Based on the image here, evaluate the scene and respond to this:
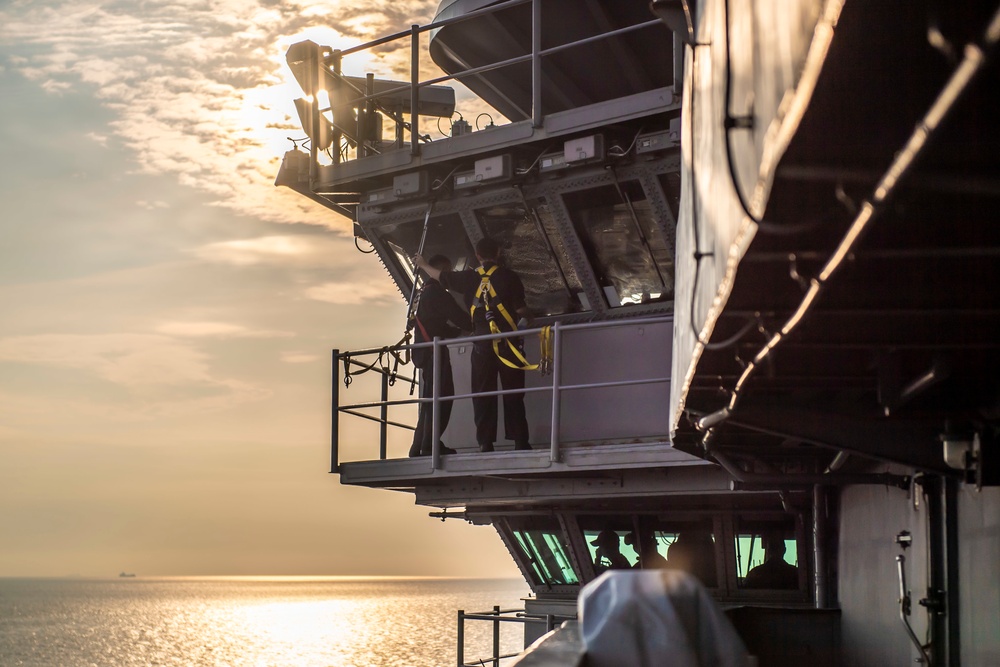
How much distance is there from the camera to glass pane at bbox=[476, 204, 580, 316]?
1312 cm

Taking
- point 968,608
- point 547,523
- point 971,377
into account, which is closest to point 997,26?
point 971,377

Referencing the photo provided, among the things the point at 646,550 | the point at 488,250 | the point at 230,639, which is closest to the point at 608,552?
the point at 646,550

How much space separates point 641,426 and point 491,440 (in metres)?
Answer: 1.71

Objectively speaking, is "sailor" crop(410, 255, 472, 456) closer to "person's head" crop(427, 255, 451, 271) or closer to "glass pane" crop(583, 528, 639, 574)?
"person's head" crop(427, 255, 451, 271)

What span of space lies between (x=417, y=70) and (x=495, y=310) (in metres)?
3.31

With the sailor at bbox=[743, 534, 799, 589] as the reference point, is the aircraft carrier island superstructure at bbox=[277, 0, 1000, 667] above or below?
above

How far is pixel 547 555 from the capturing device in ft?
54.0

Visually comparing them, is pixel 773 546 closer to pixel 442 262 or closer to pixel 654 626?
pixel 442 262

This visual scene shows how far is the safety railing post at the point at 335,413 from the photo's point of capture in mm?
13172

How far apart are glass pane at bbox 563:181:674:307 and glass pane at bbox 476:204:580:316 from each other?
48cm

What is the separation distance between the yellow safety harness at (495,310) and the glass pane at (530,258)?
2.66ft

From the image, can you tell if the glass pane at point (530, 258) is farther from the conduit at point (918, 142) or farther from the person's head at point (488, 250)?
the conduit at point (918, 142)

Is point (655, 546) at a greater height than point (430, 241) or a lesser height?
lesser

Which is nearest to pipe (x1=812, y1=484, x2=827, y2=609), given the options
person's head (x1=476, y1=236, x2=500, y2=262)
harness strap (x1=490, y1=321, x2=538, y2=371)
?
harness strap (x1=490, y1=321, x2=538, y2=371)
